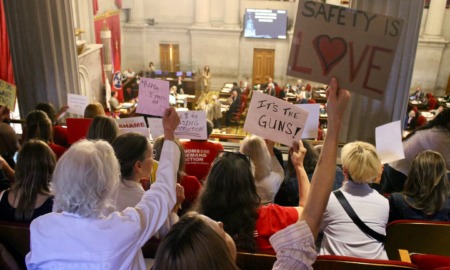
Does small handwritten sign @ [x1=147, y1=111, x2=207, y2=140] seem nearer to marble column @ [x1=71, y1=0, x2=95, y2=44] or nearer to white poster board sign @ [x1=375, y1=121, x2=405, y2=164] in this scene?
white poster board sign @ [x1=375, y1=121, x2=405, y2=164]

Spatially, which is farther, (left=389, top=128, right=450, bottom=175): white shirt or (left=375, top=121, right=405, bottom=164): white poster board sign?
(left=389, top=128, right=450, bottom=175): white shirt

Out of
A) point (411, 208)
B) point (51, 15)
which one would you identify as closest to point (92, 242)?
point (411, 208)

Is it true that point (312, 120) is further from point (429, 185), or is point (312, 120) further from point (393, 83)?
point (393, 83)

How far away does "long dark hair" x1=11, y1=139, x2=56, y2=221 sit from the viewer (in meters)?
2.38

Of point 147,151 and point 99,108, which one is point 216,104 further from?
point 147,151

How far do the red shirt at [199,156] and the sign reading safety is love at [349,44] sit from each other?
2375mm

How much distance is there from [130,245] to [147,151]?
850 millimetres

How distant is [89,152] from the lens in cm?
158

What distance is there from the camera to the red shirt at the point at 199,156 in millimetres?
3893

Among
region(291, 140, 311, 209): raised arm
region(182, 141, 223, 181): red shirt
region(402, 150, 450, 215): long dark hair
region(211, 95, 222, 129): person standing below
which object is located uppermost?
region(291, 140, 311, 209): raised arm

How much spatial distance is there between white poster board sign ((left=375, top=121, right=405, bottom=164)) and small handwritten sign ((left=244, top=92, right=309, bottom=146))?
102 cm

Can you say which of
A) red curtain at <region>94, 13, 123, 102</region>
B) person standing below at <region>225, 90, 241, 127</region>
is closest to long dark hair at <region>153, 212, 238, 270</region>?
person standing below at <region>225, 90, 241, 127</region>

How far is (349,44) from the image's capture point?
1.56 meters

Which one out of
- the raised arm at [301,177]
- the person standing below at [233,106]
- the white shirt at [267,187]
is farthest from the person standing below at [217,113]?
the raised arm at [301,177]
